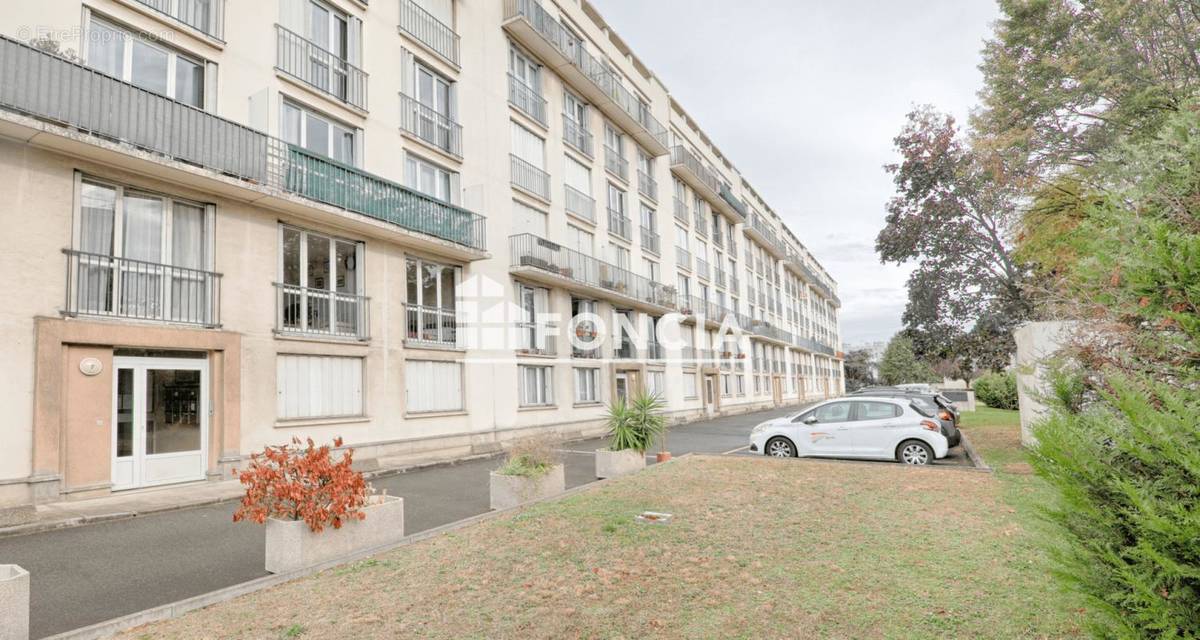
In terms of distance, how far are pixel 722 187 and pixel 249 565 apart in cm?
3778

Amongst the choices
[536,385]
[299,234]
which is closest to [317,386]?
[299,234]

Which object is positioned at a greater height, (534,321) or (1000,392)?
(534,321)

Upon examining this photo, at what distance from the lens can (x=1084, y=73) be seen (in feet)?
48.1

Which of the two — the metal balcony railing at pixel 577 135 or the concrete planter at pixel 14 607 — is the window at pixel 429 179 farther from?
the concrete planter at pixel 14 607

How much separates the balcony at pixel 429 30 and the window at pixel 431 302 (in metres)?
6.41

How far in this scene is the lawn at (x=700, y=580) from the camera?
4652 mm

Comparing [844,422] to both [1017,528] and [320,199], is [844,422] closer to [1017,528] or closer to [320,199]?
[1017,528]

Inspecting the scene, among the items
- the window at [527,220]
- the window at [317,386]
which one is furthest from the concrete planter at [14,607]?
the window at [527,220]

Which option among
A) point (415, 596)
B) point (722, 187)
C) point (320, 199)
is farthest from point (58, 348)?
point (722, 187)

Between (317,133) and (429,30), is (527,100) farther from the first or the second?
(317,133)

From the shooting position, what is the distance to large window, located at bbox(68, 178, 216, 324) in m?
10.4

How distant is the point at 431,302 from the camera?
57.1 feet

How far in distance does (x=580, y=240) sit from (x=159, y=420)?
16.3m

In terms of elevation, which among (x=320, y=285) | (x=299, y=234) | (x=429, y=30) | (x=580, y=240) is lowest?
(x=320, y=285)
